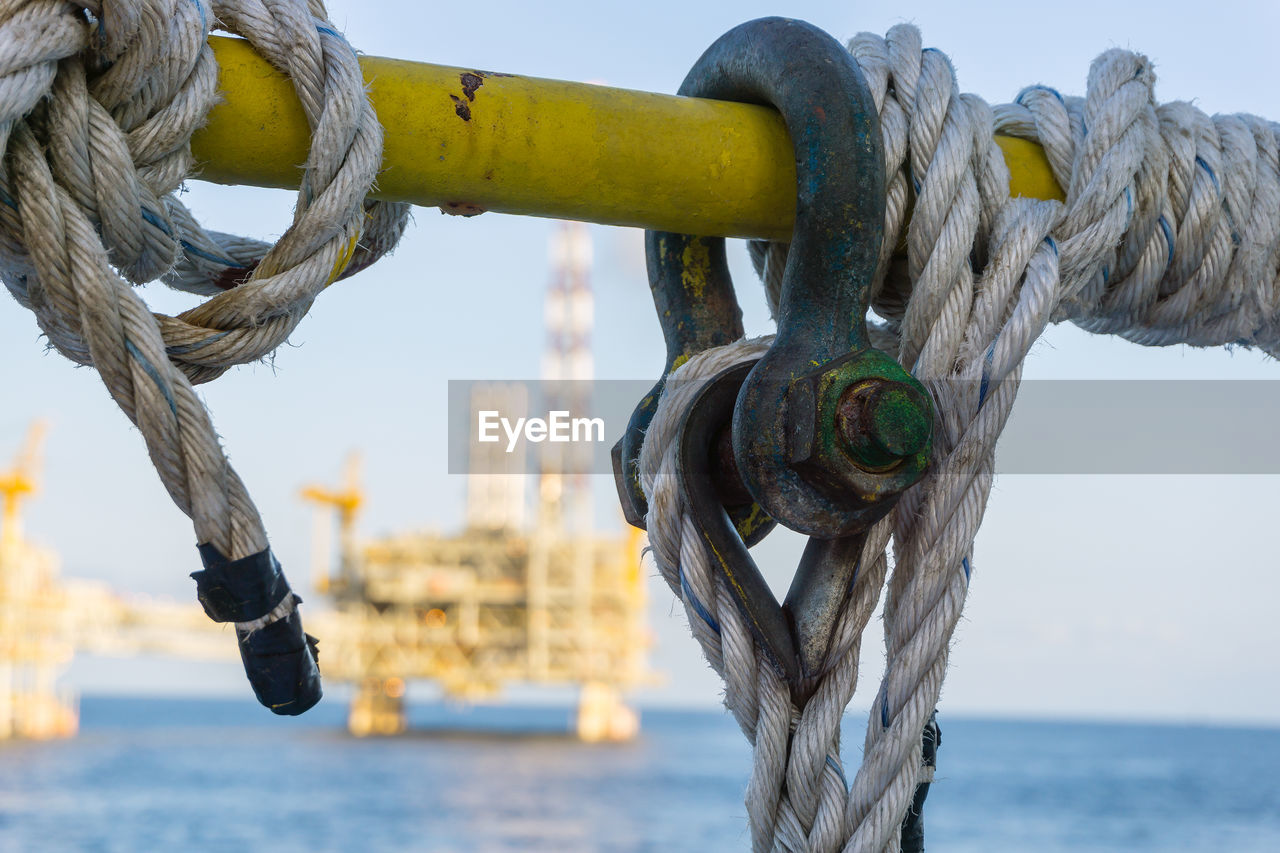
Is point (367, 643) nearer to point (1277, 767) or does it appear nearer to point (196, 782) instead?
point (196, 782)

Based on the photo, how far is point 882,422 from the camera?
0.80 m

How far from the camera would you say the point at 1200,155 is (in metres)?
1.12

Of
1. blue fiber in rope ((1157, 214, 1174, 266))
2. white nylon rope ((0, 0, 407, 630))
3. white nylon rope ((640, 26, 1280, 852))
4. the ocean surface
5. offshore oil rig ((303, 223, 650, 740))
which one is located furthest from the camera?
offshore oil rig ((303, 223, 650, 740))

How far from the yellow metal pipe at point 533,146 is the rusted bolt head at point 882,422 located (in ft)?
0.56

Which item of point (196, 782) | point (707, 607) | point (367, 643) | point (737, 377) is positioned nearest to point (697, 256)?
point (737, 377)

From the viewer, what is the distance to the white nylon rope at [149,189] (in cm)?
73

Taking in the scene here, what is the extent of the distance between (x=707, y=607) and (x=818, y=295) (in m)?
0.22

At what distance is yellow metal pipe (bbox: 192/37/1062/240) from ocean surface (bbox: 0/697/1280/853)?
16.1 metres

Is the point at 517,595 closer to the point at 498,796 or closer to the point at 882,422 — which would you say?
the point at 498,796

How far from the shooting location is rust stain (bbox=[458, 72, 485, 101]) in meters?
0.82

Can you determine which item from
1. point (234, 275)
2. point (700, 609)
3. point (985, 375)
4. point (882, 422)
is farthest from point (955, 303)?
point (234, 275)

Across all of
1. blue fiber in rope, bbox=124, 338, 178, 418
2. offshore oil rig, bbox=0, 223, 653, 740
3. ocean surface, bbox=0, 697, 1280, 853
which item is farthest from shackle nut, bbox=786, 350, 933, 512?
offshore oil rig, bbox=0, 223, 653, 740

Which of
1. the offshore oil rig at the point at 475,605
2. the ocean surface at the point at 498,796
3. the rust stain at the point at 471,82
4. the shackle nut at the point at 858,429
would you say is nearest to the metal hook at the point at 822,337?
the shackle nut at the point at 858,429

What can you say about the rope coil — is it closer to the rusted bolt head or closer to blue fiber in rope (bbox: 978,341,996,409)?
the rusted bolt head
